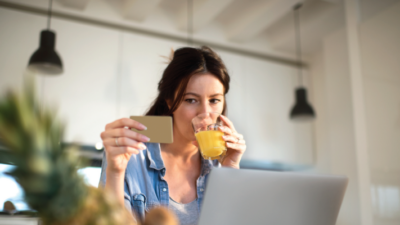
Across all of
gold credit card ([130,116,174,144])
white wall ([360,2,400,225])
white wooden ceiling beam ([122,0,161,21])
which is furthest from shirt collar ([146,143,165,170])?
white wooden ceiling beam ([122,0,161,21])

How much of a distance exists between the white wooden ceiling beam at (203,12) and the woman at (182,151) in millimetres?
2111

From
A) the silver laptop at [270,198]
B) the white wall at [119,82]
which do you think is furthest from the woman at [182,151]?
the white wall at [119,82]

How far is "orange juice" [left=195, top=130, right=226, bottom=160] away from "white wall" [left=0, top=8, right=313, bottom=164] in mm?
2105

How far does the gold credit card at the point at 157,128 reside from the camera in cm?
121

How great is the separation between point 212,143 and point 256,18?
3.12 meters

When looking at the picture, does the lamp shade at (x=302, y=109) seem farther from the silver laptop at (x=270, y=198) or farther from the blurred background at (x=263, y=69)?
the silver laptop at (x=270, y=198)

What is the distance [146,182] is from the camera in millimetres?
1553

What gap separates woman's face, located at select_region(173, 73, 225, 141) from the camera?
1683mm

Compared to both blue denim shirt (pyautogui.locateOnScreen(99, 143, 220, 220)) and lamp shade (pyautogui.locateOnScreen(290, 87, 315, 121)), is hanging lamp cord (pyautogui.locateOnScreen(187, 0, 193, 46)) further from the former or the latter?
Answer: blue denim shirt (pyautogui.locateOnScreen(99, 143, 220, 220))

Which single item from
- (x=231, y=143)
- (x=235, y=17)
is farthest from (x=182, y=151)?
(x=235, y=17)

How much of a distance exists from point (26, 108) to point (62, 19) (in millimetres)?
3874

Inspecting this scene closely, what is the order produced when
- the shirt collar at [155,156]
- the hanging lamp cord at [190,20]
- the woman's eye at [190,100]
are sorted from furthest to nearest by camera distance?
1. the hanging lamp cord at [190,20]
2. the woman's eye at [190,100]
3. the shirt collar at [155,156]

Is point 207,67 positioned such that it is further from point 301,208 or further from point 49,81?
point 49,81

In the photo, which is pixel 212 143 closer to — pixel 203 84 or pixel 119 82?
pixel 203 84
